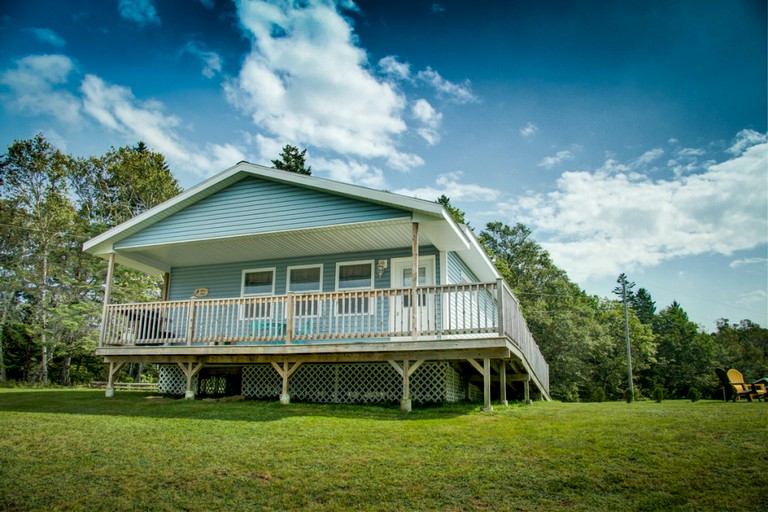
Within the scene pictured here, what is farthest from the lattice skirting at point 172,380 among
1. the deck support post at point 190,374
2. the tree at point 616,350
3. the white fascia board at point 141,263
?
the tree at point 616,350

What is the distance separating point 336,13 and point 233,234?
6964 millimetres

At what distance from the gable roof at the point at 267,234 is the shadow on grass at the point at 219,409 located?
12.6 ft

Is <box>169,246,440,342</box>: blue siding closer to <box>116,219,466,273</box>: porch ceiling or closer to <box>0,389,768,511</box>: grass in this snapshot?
<box>116,219,466,273</box>: porch ceiling

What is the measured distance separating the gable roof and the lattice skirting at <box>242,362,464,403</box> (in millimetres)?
3116

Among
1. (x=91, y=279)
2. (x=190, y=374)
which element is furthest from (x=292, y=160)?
(x=190, y=374)

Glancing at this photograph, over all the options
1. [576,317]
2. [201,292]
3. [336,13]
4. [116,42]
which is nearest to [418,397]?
[201,292]

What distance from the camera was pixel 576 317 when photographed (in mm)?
38531

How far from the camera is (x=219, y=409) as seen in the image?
10.2 m

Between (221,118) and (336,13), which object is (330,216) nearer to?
(336,13)

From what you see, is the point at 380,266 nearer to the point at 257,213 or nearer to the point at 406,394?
the point at 257,213

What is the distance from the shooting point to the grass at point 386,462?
5.22m

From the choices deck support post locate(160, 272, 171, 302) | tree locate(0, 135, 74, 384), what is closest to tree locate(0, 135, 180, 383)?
tree locate(0, 135, 74, 384)

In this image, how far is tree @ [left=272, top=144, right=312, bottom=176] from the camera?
38438 mm

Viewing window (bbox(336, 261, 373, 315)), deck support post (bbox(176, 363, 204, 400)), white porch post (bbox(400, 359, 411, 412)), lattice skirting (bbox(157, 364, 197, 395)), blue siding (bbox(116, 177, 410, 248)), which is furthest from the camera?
lattice skirting (bbox(157, 364, 197, 395))
